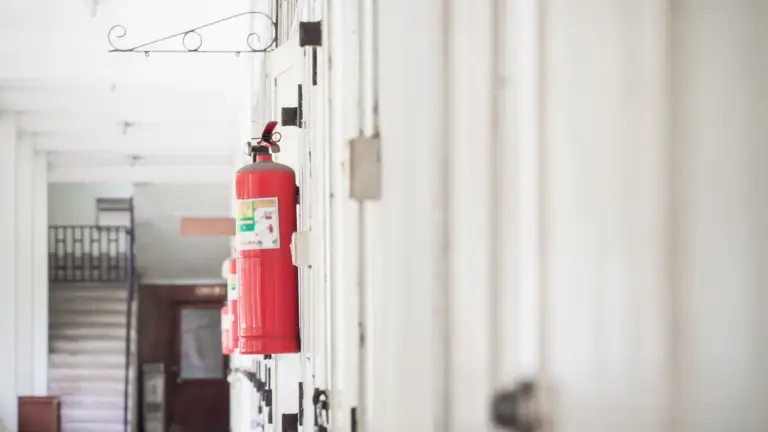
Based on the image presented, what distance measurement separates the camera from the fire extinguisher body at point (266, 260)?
3.44 meters

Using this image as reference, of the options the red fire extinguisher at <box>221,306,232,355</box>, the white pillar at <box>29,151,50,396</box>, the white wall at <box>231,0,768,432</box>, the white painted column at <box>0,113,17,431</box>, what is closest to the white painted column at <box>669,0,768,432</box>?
the white wall at <box>231,0,768,432</box>

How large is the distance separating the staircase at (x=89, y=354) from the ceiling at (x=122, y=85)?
2.06 metres

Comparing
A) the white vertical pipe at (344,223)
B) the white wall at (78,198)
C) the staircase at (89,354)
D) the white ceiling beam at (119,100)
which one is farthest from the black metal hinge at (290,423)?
the white wall at (78,198)

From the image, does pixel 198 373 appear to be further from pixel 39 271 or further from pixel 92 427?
pixel 39 271

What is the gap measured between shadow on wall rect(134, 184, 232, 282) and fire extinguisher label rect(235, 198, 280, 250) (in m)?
12.5

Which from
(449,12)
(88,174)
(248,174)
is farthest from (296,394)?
(88,174)

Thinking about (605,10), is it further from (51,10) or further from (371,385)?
(51,10)

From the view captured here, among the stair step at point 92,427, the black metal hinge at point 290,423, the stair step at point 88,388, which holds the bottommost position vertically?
the stair step at point 92,427

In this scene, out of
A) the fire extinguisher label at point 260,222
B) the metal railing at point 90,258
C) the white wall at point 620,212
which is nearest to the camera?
the white wall at point 620,212

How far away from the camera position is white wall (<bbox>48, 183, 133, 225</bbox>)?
16.6 meters

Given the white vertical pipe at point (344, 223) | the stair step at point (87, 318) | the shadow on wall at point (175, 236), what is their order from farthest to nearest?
the shadow on wall at point (175, 236) → the stair step at point (87, 318) → the white vertical pipe at point (344, 223)

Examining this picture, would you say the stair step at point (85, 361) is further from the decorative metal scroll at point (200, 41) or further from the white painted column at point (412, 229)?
the white painted column at point (412, 229)

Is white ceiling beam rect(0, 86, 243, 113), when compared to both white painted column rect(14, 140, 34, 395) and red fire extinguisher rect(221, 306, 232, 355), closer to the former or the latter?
white painted column rect(14, 140, 34, 395)

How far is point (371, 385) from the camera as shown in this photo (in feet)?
6.27
